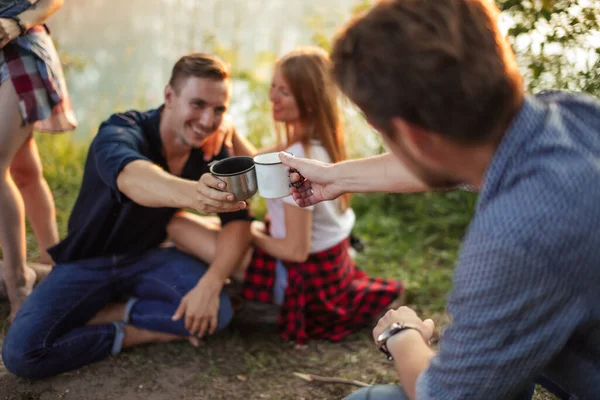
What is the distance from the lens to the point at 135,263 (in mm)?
3070

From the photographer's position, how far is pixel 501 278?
126 cm

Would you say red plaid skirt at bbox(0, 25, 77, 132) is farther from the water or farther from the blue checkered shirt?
the blue checkered shirt

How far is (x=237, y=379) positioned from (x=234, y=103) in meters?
3.15

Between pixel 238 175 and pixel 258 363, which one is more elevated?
pixel 238 175

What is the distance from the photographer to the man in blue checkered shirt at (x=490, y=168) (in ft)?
4.12

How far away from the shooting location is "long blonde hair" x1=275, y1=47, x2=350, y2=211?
122 inches

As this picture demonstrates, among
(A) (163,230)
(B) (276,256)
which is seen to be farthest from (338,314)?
(A) (163,230)

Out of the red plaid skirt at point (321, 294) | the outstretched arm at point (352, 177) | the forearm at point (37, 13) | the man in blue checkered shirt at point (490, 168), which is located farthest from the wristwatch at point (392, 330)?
the forearm at point (37, 13)

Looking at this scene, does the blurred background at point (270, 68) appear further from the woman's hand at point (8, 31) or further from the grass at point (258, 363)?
the woman's hand at point (8, 31)

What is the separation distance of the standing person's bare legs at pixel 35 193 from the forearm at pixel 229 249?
42.4 inches

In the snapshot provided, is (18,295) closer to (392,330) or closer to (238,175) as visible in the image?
(238,175)

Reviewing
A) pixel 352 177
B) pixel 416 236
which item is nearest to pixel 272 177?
pixel 352 177

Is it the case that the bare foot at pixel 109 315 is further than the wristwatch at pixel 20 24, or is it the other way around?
the bare foot at pixel 109 315

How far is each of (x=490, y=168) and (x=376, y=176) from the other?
30.8 inches
